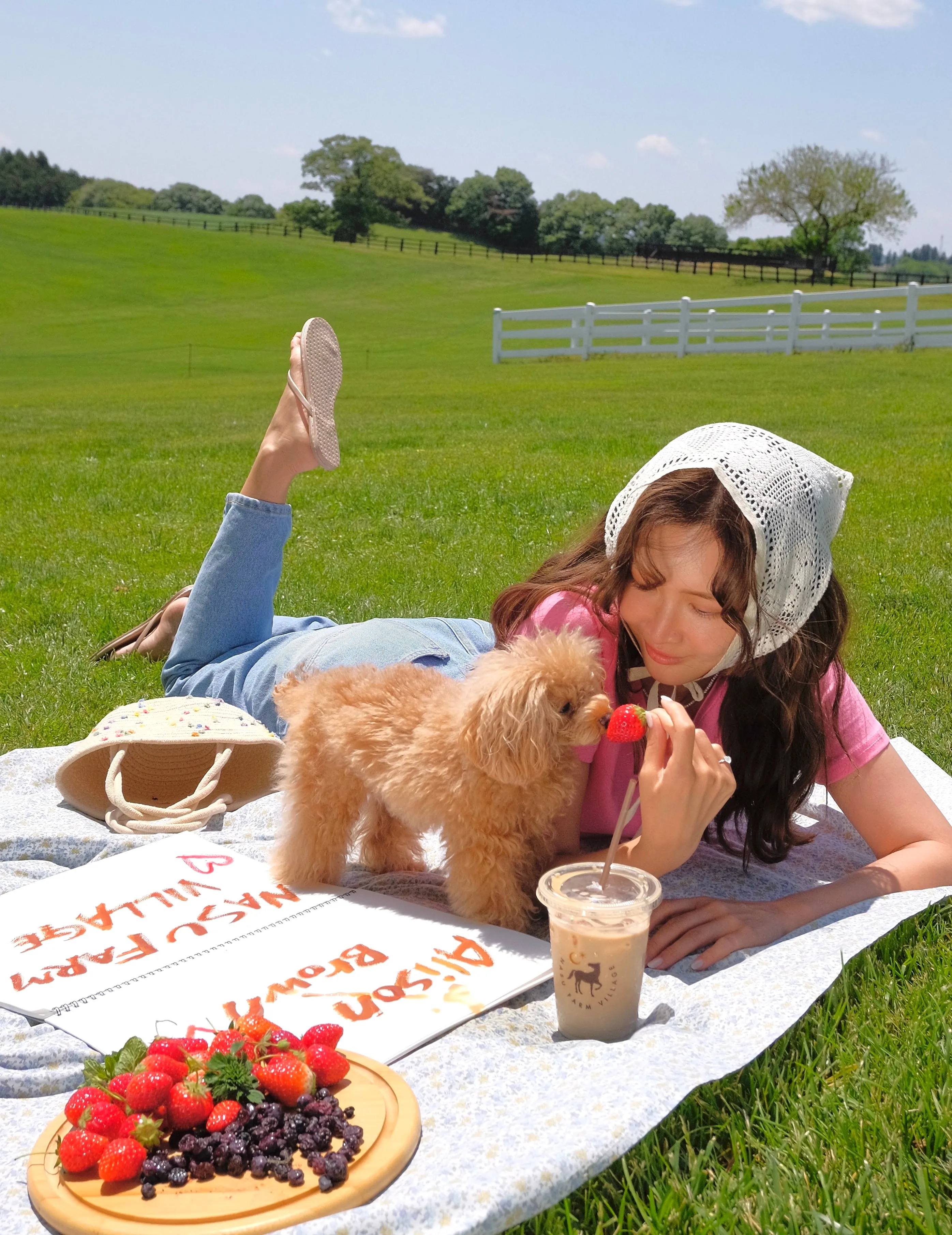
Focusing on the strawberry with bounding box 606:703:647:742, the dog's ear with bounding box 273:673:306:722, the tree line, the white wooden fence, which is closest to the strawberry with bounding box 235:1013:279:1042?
the strawberry with bounding box 606:703:647:742

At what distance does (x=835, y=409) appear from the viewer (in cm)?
1596

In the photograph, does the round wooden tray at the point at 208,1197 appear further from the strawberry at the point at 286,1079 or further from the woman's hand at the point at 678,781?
the woman's hand at the point at 678,781

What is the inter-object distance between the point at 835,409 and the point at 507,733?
48.4 ft

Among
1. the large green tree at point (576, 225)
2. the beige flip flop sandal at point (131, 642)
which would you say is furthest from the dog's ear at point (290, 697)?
the large green tree at point (576, 225)

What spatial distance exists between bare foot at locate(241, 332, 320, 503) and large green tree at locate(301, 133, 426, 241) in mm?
87027

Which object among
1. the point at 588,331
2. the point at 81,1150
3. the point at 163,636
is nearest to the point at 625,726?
the point at 81,1150

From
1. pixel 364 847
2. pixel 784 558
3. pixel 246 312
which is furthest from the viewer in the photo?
pixel 246 312

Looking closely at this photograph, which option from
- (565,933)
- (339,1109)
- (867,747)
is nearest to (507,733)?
(565,933)

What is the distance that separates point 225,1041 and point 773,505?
1833 millimetres

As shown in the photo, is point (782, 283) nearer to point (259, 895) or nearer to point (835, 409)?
point (835, 409)

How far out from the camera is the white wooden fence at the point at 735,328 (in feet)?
81.4

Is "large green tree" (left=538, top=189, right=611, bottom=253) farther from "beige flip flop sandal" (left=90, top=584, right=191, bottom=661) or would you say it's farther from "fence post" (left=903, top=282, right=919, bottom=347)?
"beige flip flop sandal" (left=90, top=584, right=191, bottom=661)

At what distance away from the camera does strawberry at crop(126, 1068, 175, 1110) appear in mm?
1935

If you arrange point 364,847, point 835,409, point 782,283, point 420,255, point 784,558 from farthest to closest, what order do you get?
1. point 420,255
2. point 782,283
3. point 835,409
4. point 364,847
5. point 784,558
